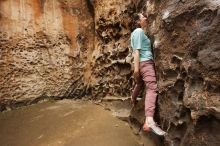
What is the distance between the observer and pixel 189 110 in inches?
146

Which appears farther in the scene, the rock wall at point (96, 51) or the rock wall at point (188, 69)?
the rock wall at point (96, 51)

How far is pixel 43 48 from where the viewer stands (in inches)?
258

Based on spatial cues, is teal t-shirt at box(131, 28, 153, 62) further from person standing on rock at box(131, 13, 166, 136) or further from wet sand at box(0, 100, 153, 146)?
wet sand at box(0, 100, 153, 146)

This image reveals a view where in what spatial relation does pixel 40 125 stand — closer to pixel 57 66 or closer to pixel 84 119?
pixel 84 119

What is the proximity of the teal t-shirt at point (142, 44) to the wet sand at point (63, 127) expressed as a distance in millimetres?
1266

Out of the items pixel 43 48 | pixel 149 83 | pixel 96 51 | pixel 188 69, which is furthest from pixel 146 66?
pixel 43 48

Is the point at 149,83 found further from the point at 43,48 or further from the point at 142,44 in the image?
the point at 43,48

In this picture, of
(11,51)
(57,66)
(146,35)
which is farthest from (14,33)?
(146,35)

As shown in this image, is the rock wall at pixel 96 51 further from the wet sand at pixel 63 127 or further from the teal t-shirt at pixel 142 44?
the wet sand at pixel 63 127

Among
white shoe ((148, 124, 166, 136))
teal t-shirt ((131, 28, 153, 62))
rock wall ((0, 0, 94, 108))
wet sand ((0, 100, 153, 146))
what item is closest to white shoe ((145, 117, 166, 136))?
white shoe ((148, 124, 166, 136))

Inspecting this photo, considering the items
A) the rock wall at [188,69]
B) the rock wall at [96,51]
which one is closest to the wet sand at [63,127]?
Result: the rock wall at [96,51]

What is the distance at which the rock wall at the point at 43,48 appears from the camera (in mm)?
6188

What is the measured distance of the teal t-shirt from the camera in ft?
14.4

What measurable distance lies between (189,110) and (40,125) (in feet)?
8.96
